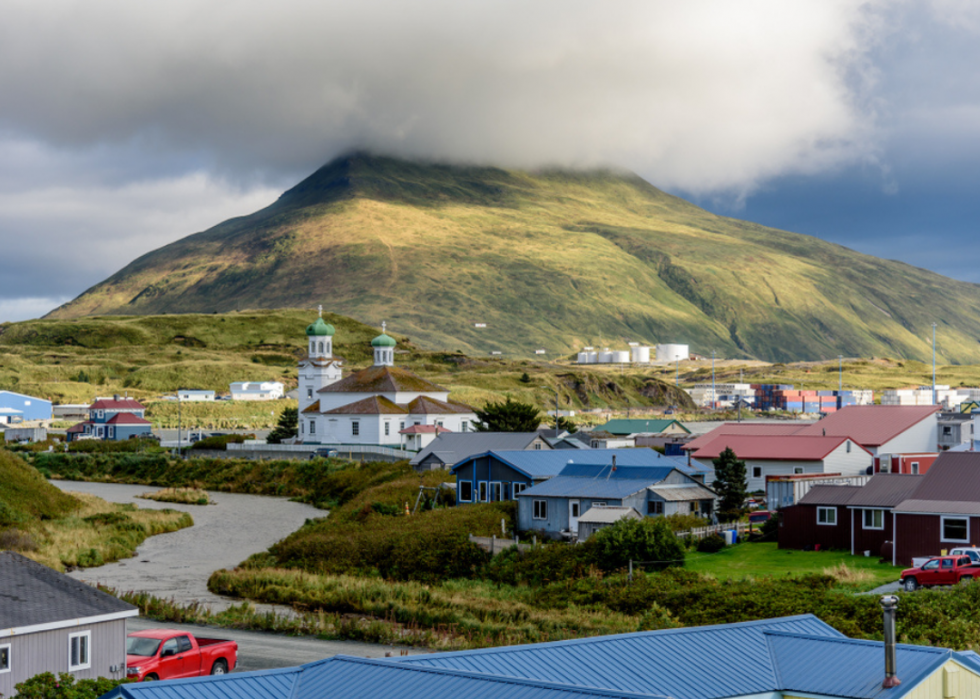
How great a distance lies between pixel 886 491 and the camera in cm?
3956

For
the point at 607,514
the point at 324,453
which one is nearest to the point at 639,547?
the point at 607,514

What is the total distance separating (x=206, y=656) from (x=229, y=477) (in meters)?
59.7

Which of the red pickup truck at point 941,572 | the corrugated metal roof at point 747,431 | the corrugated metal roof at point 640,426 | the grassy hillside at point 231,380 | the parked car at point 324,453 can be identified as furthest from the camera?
the grassy hillside at point 231,380

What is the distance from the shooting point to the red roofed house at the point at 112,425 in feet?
342

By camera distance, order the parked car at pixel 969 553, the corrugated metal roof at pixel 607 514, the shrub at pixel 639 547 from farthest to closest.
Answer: the corrugated metal roof at pixel 607 514 < the shrub at pixel 639 547 < the parked car at pixel 969 553

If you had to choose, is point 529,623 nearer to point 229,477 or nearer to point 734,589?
point 734,589

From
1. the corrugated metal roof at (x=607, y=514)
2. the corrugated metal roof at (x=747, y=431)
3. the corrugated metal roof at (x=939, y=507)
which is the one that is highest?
the corrugated metal roof at (x=747, y=431)

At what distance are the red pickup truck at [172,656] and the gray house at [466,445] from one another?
38403 mm

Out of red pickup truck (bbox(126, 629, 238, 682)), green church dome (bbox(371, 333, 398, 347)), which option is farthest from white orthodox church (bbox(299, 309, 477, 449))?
red pickup truck (bbox(126, 629, 238, 682))

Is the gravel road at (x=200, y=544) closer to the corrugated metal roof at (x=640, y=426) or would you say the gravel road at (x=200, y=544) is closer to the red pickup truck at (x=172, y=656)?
the red pickup truck at (x=172, y=656)

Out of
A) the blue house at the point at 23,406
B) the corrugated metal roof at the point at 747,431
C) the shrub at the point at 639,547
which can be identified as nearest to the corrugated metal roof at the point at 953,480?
the shrub at the point at 639,547

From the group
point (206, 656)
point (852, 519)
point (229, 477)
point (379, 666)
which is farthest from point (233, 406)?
point (379, 666)

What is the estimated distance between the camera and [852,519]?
40.0m

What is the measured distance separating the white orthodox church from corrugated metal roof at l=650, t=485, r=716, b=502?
3822cm
